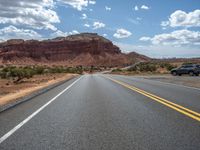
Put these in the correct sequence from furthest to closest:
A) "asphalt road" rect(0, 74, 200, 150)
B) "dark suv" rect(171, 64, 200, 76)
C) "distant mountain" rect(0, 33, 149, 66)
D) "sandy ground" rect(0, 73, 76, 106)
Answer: "distant mountain" rect(0, 33, 149, 66) < "dark suv" rect(171, 64, 200, 76) < "sandy ground" rect(0, 73, 76, 106) < "asphalt road" rect(0, 74, 200, 150)

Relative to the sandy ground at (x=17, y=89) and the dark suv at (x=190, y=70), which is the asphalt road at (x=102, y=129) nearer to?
the sandy ground at (x=17, y=89)

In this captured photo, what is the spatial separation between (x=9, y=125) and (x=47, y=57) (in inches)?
7088

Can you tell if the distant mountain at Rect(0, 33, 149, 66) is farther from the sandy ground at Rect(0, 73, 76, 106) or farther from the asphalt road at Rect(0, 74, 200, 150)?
the asphalt road at Rect(0, 74, 200, 150)

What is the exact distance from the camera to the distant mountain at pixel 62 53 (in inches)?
7126

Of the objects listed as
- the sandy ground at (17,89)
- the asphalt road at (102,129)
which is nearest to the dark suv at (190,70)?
the sandy ground at (17,89)

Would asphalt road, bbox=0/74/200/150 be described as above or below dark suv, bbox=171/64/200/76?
above

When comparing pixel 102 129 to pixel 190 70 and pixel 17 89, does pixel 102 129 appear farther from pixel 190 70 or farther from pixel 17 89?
pixel 190 70

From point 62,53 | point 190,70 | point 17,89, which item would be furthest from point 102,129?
point 62,53

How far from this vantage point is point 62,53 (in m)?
191

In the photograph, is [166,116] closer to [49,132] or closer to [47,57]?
[49,132]

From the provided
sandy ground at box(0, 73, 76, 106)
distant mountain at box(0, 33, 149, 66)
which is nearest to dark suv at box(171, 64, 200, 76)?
sandy ground at box(0, 73, 76, 106)

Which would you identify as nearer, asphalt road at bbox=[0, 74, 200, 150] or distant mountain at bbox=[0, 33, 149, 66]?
asphalt road at bbox=[0, 74, 200, 150]

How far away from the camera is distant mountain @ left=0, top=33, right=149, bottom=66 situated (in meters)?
181

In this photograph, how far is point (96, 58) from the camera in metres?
184
